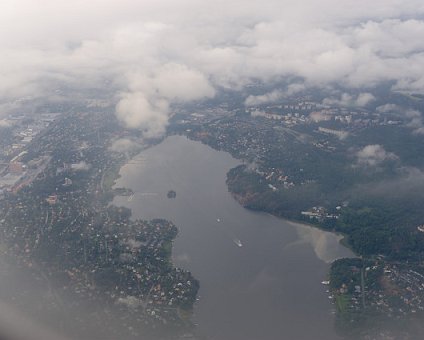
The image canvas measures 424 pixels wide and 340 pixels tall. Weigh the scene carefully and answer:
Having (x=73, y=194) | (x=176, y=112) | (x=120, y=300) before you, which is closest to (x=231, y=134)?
(x=176, y=112)

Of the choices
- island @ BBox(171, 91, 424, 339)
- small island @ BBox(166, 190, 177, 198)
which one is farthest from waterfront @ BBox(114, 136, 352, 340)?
island @ BBox(171, 91, 424, 339)

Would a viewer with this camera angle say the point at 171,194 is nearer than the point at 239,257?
No

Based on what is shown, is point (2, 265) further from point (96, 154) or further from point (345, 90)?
point (345, 90)

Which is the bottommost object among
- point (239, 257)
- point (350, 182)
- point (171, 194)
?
point (171, 194)

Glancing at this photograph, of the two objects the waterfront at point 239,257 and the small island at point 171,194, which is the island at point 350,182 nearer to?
the waterfront at point 239,257

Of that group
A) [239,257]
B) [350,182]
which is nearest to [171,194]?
[239,257]

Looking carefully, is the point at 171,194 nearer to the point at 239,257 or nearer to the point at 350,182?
the point at 239,257

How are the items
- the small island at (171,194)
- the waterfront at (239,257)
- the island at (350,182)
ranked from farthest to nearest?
the small island at (171,194), the island at (350,182), the waterfront at (239,257)

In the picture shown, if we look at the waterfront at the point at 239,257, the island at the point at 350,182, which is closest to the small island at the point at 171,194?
the waterfront at the point at 239,257

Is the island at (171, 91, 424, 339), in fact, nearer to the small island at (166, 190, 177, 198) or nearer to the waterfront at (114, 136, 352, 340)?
the waterfront at (114, 136, 352, 340)
